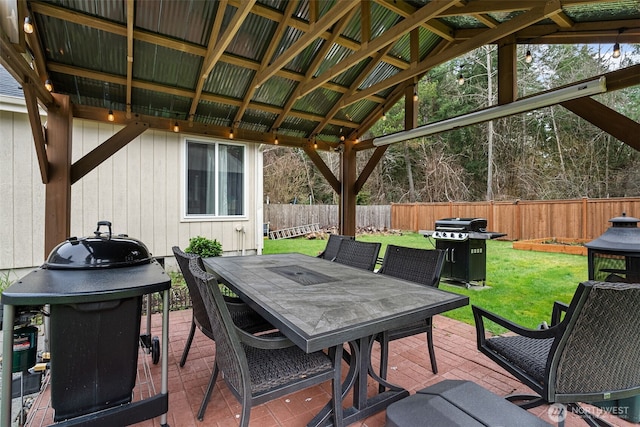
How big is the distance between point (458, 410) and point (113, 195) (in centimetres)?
601

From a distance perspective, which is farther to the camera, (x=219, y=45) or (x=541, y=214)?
(x=541, y=214)

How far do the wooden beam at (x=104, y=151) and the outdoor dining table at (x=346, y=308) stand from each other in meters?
2.54

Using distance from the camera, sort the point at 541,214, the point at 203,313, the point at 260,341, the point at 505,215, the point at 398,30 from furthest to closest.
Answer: the point at 505,215 < the point at 541,214 < the point at 398,30 < the point at 203,313 < the point at 260,341

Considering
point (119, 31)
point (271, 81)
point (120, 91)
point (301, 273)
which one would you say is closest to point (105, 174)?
point (120, 91)

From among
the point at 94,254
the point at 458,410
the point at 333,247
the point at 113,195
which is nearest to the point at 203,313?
the point at 94,254

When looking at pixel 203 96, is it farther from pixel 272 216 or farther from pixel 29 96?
pixel 272 216

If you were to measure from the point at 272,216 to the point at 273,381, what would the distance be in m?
12.1

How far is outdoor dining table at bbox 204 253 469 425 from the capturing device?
4.91ft

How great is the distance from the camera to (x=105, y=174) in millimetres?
5387

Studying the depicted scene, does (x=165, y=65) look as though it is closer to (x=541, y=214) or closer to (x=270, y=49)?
(x=270, y=49)

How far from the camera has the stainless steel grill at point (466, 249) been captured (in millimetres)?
5199

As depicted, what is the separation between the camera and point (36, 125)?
319cm

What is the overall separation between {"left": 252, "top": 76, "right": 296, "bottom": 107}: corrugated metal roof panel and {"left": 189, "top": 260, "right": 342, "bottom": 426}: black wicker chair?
11.1 feet

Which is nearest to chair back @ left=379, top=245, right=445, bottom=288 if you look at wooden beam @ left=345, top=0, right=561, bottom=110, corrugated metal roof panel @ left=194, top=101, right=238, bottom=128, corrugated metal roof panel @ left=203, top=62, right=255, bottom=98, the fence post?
wooden beam @ left=345, top=0, right=561, bottom=110
